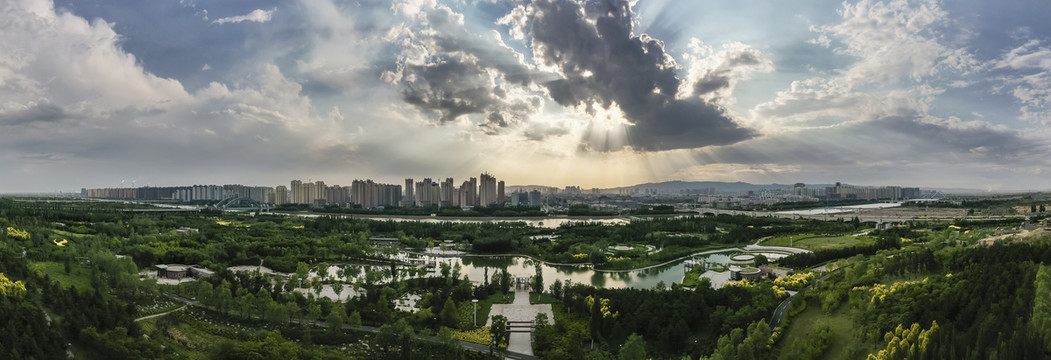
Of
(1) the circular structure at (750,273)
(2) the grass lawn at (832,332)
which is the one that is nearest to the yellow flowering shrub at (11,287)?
(2) the grass lawn at (832,332)

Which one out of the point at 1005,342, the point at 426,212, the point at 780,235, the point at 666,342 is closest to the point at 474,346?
the point at 666,342

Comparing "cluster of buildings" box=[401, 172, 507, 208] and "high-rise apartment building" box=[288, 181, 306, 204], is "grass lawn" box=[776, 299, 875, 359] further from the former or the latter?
"high-rise apartment building" box=[288, 181, 306, 204]

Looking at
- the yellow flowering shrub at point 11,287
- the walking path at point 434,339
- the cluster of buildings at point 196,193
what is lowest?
the walking path at point 434,339

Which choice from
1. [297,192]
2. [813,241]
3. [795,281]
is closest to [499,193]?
[297,192]

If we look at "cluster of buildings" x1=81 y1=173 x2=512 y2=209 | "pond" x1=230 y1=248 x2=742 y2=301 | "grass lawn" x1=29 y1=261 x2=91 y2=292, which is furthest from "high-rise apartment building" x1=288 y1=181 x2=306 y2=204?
"grass lawn" x1=29 y1=261 x2=91 y2=292

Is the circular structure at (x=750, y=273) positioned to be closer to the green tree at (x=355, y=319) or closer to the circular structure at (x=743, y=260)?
the circular structure at (x=743, y=260)
